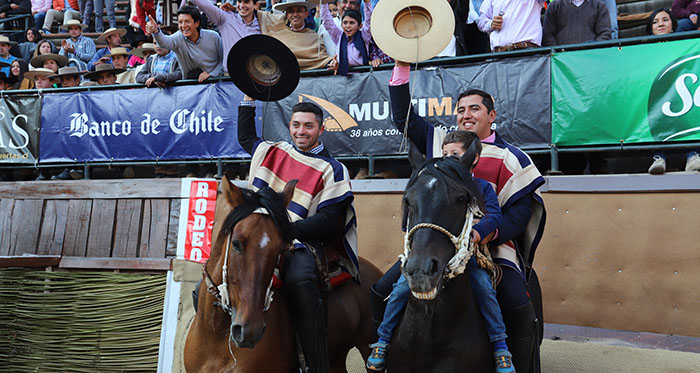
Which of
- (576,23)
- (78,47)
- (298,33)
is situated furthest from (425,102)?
(78,47)

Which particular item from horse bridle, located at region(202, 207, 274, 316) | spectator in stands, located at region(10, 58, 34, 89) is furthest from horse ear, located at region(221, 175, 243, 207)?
spectator in stands, located at region(10, 58, 34, 89)

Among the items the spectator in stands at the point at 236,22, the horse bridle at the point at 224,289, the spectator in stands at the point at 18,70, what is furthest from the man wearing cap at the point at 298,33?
the spectator in stands at the point at 18,70

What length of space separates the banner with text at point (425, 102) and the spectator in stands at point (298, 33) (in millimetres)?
437

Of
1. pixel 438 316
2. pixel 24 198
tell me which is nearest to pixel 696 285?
pixel 438 316

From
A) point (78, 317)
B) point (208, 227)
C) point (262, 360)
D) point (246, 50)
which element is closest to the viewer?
point (262, 360)

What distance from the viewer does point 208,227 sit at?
22.1 feet

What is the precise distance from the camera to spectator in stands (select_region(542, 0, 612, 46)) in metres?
7.15

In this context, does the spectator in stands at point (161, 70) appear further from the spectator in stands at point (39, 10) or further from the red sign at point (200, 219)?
the spectator in stands at point (39, 10)

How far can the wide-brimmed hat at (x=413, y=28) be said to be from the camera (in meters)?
3.84

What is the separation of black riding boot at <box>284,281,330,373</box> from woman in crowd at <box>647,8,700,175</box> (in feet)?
13.0

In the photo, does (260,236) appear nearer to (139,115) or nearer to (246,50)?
(246,50)

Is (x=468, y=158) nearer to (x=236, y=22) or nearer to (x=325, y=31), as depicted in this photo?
(x=325, y=31)

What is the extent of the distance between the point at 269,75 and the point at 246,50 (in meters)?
0.26

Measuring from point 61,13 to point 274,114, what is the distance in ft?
41.1
